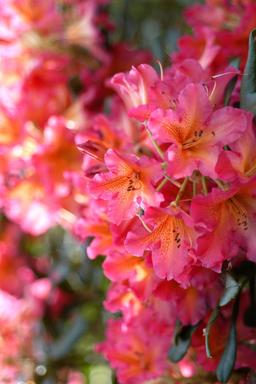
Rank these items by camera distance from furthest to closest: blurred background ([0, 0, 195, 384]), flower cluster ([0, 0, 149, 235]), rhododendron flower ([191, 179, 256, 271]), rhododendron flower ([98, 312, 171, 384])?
blurred background ([0, 0, 195, 384])
flower cluster ([0, 0, 149, 235])
rhododendron flower ([98, 312, 171, 384])
rhododendron flower ([191, 179, 256, 271])

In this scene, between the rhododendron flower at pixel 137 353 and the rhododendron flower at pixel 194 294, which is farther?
the rhododendron flower at pixel 137 353

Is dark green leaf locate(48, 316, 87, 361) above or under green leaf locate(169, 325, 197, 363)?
under

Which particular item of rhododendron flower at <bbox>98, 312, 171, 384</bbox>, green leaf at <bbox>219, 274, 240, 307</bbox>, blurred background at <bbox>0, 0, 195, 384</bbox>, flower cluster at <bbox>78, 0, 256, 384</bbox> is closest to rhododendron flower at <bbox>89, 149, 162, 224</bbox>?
flower cluster at <bbox>78, 0, 256, 384</bbox>

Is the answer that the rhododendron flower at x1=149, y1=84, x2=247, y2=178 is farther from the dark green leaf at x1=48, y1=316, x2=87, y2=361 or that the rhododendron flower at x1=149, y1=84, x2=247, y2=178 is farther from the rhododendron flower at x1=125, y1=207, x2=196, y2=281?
the dark green leaf at x1=48, y1=316, x2=87, y2=361

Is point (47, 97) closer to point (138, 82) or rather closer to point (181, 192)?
point (138, 82)

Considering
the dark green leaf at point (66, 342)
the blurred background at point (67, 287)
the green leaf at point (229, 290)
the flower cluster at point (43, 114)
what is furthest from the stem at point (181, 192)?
the dark green leaf at point (66, 342)

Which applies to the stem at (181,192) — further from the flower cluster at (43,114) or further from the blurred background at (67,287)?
the blurred background at (67,287)

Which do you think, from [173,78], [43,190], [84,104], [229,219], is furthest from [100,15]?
[229,219]

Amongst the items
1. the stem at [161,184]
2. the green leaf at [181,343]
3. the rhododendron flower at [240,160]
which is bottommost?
the green leaf at [181,343]
